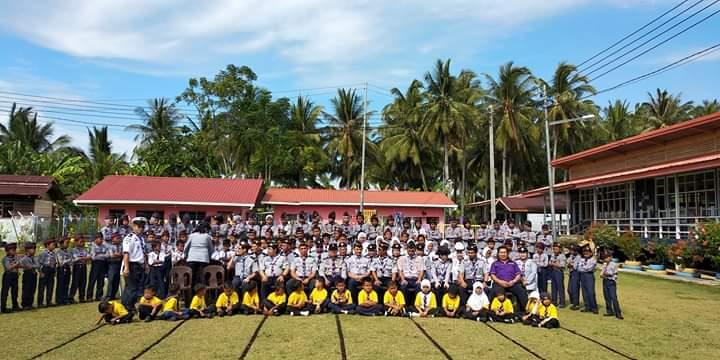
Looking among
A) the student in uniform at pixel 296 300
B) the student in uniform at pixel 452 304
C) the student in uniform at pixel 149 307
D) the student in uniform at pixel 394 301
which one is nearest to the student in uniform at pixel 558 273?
the student in uniform at pixel 452 304

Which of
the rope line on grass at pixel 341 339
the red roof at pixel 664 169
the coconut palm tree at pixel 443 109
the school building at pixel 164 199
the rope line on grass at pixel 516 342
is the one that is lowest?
the rope line on grass at pixel 516 342

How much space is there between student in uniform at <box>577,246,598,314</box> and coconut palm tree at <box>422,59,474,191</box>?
28998 mm

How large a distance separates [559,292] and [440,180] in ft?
125

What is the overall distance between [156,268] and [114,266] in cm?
79

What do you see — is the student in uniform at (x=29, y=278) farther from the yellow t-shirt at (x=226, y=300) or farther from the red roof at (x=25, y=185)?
the red roof at (x=25, y=185)

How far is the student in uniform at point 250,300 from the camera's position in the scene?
33.8 ft

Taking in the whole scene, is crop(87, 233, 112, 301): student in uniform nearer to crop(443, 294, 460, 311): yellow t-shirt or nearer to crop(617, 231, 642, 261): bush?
crop(443, 294, 460, 311): yellow t-shirt

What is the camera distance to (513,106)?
132 feet

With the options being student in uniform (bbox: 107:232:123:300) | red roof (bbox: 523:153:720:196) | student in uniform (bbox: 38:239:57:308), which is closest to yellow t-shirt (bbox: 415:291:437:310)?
student in uniform (bbox: 107:232:123:300)

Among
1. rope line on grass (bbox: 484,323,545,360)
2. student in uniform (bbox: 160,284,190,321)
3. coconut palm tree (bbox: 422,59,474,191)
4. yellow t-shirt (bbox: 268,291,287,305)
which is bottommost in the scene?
rope line on grass (bbox: 484,323,545,360)

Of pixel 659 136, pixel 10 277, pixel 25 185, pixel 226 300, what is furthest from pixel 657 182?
pixel 25 185

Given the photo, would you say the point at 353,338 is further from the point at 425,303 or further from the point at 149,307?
the point at 149,307

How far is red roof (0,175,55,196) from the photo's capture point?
1124 inches

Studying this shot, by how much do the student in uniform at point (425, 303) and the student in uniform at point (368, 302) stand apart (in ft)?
2.10
